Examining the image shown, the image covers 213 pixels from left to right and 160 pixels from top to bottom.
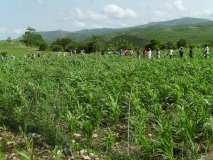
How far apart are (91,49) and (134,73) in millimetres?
66101

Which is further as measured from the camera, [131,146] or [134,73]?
[134,73]

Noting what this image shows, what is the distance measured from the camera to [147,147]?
6.78 metres

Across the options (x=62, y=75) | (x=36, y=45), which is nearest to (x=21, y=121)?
(x=62, y=75)

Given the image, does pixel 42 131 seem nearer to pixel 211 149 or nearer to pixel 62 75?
pixel 211 149

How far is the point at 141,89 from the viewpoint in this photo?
1077 cm

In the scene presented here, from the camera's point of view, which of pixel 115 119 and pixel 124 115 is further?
pixel 124 115

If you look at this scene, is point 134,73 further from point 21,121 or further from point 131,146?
point 131,146

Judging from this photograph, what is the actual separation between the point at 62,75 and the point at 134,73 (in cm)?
227

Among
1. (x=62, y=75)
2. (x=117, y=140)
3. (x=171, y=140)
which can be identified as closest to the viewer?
(x=171, y=140)

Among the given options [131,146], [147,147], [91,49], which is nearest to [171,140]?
[147,147]

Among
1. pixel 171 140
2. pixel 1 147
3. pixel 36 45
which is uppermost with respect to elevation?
pixel 171 140

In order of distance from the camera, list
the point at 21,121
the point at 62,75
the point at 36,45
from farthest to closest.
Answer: the point at 36,45, the point at 62,75, the point at 21,121

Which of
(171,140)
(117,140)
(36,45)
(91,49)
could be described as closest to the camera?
(171,140)

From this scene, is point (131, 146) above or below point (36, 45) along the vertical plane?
above
